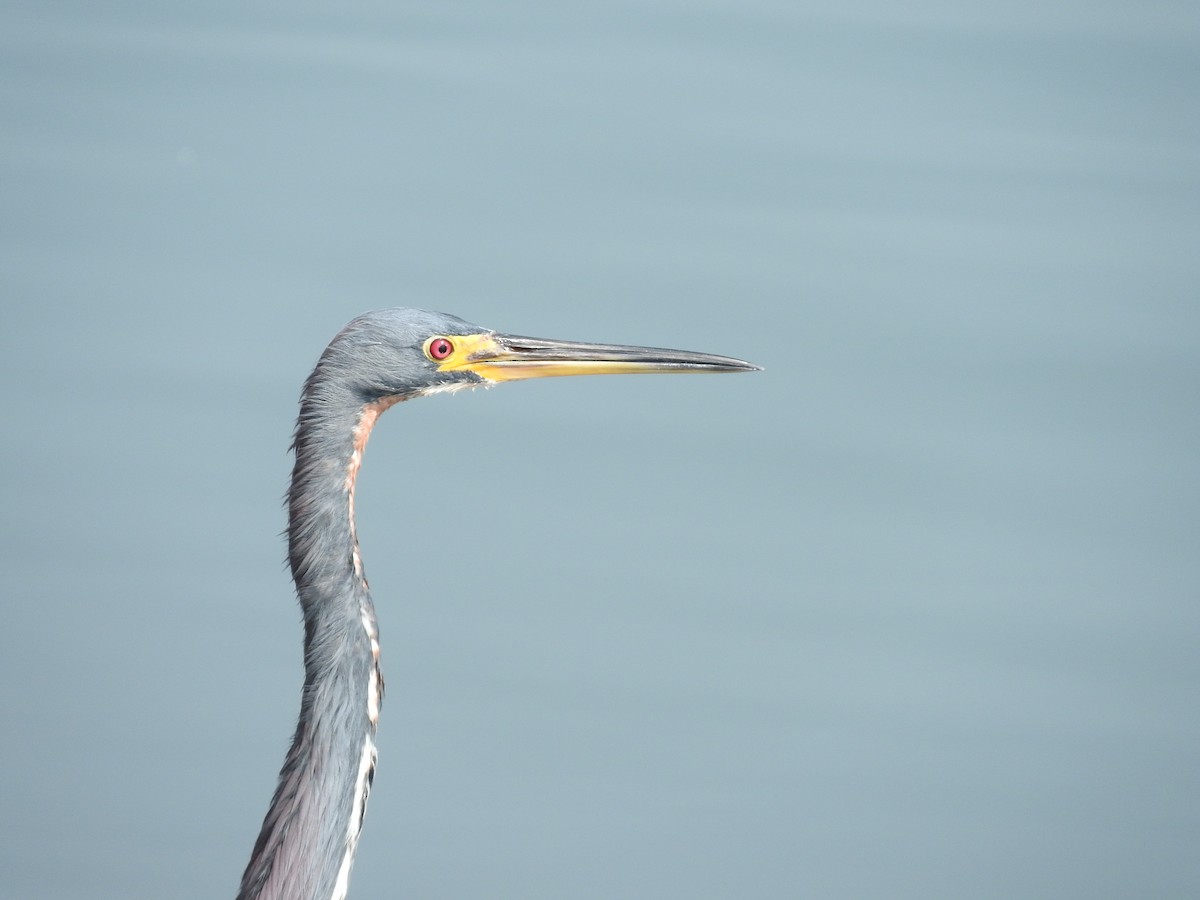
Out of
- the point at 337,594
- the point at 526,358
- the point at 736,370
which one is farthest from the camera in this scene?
the point at 736,370

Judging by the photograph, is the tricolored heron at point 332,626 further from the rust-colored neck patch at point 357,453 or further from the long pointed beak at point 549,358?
the long pointed beak at point 549,358

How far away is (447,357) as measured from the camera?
243 cm

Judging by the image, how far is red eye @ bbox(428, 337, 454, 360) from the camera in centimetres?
239

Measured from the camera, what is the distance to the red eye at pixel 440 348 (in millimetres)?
2393

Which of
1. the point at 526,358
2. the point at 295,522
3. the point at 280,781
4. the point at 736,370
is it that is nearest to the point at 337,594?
the point at 295,522

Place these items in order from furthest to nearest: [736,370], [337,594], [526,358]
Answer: [736,370]
[526,358]
[337,594]

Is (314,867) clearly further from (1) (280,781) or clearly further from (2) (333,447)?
(2) (333,447)

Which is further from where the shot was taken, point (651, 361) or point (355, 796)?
point (651, 361)

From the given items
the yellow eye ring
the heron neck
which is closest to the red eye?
the yellow eye ring

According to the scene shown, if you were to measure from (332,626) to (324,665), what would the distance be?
0.07 metres

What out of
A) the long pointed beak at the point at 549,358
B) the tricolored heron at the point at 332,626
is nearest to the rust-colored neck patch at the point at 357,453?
the tricolored heron at the point at 332,626

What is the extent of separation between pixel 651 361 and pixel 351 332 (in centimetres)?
56

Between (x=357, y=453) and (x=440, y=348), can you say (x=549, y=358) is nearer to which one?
(x=440, y=348)

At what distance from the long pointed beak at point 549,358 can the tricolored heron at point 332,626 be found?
0.41ft
